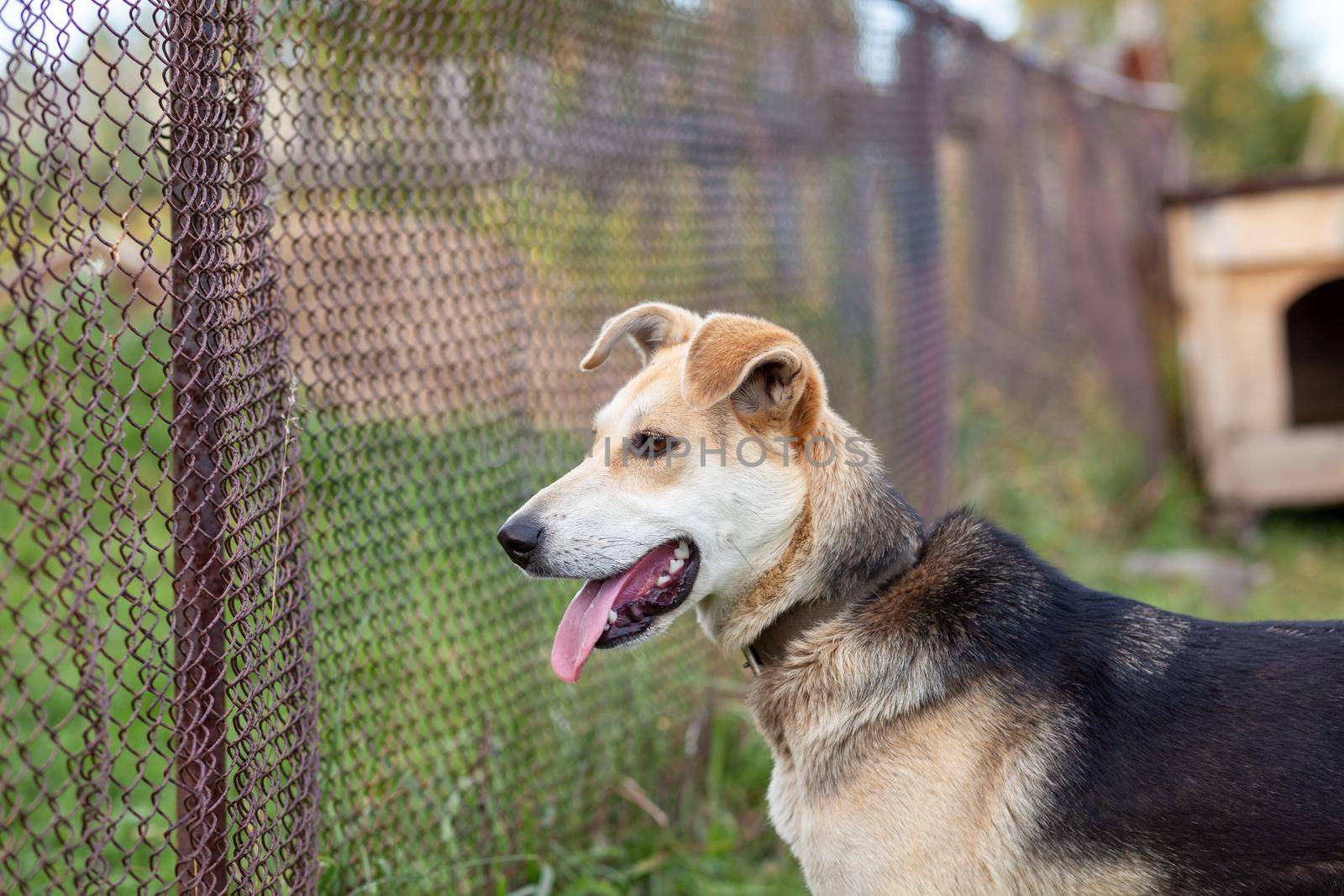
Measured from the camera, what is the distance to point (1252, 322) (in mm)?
8062

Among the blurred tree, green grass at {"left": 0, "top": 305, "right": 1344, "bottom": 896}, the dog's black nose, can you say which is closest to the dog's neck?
the dog's black nose

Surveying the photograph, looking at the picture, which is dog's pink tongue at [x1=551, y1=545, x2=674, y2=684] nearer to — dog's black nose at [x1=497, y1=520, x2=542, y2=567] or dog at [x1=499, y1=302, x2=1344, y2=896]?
dog at [x1=499, y1=302, x2=1344, y2=896]

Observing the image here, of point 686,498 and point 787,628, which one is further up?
point 686,498

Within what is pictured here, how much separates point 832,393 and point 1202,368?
434 centimetres

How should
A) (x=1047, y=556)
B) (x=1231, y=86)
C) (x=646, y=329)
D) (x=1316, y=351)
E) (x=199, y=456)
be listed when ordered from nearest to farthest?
(x=199, y=456) → (x=646, y=329) → (x=1047, y=556) → (x=1316, y=351) → (x=1231, y=86)

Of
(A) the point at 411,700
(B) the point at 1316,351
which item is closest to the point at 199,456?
(A) the point at 411,700

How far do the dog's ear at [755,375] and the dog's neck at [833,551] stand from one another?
0.10 m

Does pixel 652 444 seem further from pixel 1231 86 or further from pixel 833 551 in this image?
pixel 1231 86

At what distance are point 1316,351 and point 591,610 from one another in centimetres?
962

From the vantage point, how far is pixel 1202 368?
8281 millimetres

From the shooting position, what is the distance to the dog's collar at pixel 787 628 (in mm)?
2656

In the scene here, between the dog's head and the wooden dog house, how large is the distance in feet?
21.3

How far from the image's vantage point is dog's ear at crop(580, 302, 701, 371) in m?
3.05

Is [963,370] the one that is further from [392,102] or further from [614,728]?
[392,102]
